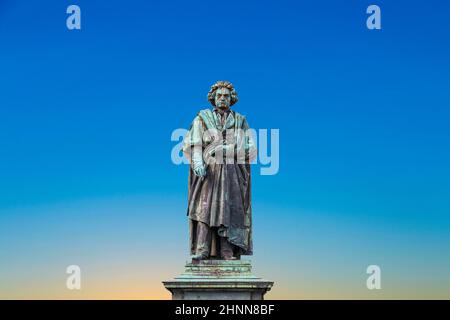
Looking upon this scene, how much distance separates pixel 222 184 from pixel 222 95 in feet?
7.66

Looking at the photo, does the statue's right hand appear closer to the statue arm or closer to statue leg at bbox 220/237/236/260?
the statue arm

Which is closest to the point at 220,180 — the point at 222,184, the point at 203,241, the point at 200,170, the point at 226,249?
the point at 222,184

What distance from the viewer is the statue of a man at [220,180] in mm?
20234

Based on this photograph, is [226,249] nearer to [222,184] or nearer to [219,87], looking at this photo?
[222,184]

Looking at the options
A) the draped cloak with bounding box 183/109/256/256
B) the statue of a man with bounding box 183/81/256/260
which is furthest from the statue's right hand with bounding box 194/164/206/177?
the draped cloak with bounding box 183/109/256/256

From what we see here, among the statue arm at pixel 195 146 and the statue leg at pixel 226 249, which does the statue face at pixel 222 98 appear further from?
the statue leg at pixel 226 249

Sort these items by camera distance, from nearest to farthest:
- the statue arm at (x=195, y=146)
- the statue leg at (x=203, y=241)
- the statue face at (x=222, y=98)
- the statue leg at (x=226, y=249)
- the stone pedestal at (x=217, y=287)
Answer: the stone pedestal at (x=217, y=287), the statue leg at (x=203, y=241), the statue leg at (x=226, y=249), the statue arm at (x=195, y=146), the statue face at (x=222, y=98)

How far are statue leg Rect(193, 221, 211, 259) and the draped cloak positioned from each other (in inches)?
Result: 5.9

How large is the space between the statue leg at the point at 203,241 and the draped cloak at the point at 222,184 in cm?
15

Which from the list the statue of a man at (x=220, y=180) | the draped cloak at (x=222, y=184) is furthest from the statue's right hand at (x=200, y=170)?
the draped cloak at (x=222, y=184)

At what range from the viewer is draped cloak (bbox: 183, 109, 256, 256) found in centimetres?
2027

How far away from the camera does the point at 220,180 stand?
2050 centimetres
